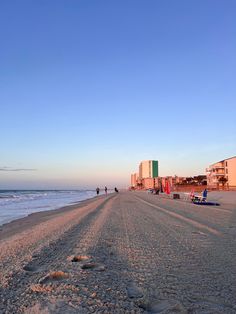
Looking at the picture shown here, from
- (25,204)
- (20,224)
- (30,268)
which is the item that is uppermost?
(30,268)

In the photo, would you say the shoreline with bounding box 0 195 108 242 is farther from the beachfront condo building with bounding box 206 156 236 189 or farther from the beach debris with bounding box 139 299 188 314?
the beachfront condo building with bounding box 206 156 236 189

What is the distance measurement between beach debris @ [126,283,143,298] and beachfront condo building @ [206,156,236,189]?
74.0 metres

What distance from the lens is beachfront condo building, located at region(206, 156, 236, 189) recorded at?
7881cm

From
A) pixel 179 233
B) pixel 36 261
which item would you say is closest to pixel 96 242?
pixel 36 261

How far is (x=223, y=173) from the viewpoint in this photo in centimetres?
8881

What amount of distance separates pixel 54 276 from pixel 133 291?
132cm

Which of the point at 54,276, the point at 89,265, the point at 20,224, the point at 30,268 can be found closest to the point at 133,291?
the point at 54,276

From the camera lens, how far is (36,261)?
17.9ft

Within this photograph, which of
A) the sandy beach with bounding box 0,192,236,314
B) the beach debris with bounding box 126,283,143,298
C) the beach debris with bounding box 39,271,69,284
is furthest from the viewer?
the beach debris with bounding box 39,271,69,284

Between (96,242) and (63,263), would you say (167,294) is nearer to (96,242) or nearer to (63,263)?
(63,263)

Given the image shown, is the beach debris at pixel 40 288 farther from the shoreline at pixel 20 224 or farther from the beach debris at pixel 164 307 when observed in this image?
the shoreline at pixel 20 224

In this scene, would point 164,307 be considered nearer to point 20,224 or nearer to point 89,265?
point 89,265

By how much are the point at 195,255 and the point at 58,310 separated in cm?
349

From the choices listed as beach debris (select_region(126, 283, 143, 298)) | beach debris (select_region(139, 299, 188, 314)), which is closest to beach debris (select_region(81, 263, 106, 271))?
beach debris (select_region(126, 283, 143, 298))
